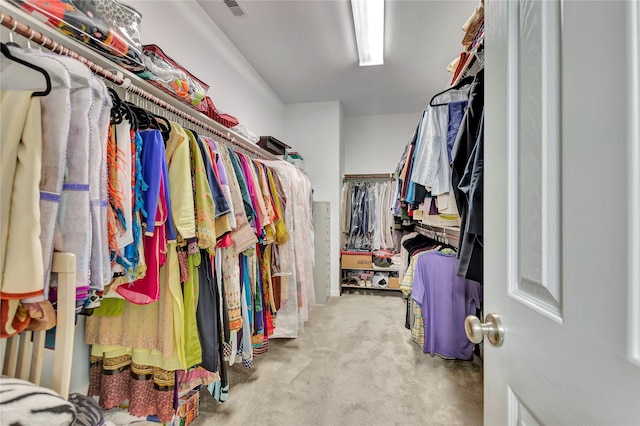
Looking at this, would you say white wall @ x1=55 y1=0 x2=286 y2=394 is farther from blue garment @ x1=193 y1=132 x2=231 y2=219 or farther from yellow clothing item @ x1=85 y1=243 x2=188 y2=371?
blue garment @ x1=193 y1=132 x2=231 y2=219

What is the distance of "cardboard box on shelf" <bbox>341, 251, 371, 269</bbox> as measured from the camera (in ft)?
12.6

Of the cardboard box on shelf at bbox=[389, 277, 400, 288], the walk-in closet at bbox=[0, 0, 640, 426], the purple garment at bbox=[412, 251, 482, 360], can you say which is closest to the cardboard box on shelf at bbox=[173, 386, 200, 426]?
the walk-in closet at bbox=[0, 0, 640, 426]

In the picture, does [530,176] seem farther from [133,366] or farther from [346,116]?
[346,116]

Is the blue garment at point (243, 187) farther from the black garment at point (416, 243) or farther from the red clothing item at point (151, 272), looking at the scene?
the black garment at point (416, 243)

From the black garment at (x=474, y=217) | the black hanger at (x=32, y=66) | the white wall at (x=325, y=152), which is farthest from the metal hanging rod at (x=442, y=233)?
the black hanger at (x=32, y=66)

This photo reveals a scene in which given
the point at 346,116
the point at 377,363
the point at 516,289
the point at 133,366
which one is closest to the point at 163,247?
the point at 133,366

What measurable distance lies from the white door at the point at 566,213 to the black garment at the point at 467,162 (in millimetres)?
491

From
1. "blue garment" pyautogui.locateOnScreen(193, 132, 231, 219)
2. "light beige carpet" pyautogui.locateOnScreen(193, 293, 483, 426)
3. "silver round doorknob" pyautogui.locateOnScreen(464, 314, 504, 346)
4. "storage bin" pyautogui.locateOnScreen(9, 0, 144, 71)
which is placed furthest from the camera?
Answer: "light beige carpet" pyautogui.locateOnScreen(193, 293, 483, 426)

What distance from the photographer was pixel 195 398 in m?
1.41

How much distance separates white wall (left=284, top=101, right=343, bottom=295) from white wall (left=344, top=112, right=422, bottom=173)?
0.56 metres

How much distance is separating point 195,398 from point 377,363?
48.4 inches

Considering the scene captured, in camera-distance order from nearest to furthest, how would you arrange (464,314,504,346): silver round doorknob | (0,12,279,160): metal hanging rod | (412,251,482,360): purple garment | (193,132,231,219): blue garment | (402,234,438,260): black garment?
(464,314,504,346): silver round doorknob < (0,12,279,160): metal hanging rod < (193,132,231,219): blue garment < (412,251,482,360): purple garment < (402,234,438,260): black garment

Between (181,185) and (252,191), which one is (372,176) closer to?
(252,191)

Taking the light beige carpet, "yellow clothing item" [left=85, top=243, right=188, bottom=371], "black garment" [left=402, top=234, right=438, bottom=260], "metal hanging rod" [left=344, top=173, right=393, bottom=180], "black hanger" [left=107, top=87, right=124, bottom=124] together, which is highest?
"metal hanging rod" [left=344, top=173, right=393, bottom=180]
